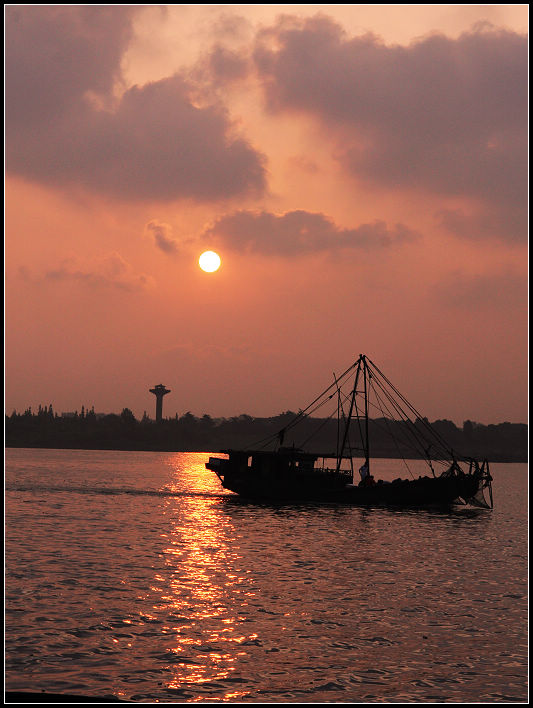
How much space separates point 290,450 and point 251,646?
190ft

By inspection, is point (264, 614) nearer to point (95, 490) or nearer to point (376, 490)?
point (376, 490)

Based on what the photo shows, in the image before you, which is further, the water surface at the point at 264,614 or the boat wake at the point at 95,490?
the boat wake at the point at 95,490

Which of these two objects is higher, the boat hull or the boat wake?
the boat hull

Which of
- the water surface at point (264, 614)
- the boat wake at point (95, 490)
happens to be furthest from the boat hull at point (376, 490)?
the boat wake at point (95, 490)

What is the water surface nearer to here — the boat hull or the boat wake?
the boat hull

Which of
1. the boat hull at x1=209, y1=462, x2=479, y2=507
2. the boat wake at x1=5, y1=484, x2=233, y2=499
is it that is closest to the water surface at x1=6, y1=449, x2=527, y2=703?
the boat hull at x1=209, y1=462, x2=479, y2=507

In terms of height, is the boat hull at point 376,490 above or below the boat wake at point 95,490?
above

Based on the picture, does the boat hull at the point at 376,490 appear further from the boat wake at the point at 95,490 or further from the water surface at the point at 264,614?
the boat wake at the point at 95,490

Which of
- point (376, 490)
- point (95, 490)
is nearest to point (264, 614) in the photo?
point (376, 490)

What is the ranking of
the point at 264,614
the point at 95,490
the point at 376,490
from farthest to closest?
the point at 95,490 → the point at 376,490 → the point at 264,614

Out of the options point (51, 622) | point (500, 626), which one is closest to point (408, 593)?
point (500, 626)

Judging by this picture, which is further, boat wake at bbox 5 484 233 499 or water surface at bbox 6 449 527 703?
boat wake at bbox 5 484 233 499

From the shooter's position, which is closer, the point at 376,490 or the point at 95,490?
the point at 376,490

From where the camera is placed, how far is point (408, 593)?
3372 centimetres
